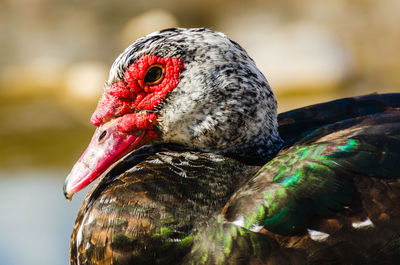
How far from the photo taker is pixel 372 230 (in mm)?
2340

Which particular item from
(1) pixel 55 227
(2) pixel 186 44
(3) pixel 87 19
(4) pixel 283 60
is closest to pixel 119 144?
(2) pixel 186 44

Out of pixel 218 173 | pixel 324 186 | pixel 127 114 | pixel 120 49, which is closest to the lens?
pixel 324 186

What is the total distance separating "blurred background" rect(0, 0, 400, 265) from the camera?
9.97 metres

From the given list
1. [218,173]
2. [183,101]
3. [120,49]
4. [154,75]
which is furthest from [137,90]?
[120,49]

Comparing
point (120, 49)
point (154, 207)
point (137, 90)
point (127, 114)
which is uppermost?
point (137, 90)

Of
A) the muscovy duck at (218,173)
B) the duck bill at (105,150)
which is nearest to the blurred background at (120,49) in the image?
the duck bill at (105,150)

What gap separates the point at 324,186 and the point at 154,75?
876 millimetres

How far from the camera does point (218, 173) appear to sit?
2561 millimetres

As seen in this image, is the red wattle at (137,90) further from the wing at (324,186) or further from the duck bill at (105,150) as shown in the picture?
→ the wing at (324,186)

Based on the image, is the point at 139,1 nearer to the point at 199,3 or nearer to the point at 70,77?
the point at 199,3

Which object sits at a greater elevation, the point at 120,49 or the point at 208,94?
the point at 208,94

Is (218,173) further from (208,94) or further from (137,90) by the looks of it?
(137,90)

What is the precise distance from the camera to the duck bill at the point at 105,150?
2658mm

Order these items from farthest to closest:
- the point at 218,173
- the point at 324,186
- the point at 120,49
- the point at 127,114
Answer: the point at 120,49 → the point at 127,114 → the point at 218,173 → the point at 324,186
